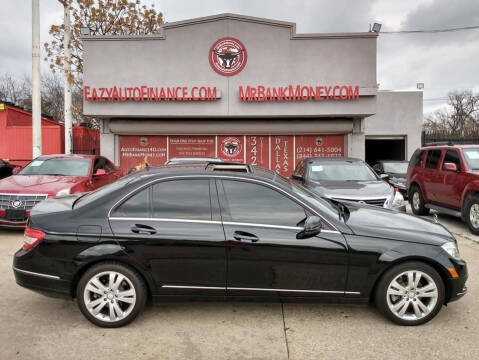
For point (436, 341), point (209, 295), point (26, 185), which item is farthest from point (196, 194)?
point (26, 185)

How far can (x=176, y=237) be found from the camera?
334 cm

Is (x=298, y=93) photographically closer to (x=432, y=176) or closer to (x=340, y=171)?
(x=340, y=171)

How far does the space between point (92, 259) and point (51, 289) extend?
1.68 feet

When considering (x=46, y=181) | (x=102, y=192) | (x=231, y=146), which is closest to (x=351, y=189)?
(x=102, y=192)

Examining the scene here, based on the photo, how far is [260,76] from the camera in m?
13.9

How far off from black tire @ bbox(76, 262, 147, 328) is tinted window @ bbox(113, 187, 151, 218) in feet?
1.54

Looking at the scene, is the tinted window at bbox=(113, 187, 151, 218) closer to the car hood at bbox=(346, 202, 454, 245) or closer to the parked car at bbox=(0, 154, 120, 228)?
the car hood at bbox=(346, 202, 454, 245)

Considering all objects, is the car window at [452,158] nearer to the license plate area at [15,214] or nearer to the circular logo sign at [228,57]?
the circular logo sign at [228,57]

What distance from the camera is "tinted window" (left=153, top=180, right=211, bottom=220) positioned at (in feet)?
11.3

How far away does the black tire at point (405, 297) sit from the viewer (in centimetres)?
338

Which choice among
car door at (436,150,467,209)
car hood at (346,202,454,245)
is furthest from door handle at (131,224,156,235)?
A: car door at (436,150,467,209)

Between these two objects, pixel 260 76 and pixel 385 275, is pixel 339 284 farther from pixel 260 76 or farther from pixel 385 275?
pixel 260 76

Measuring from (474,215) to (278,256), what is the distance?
5.78 m

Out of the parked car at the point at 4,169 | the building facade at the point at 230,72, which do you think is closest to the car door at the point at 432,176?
the building facade at the point at 230,72
